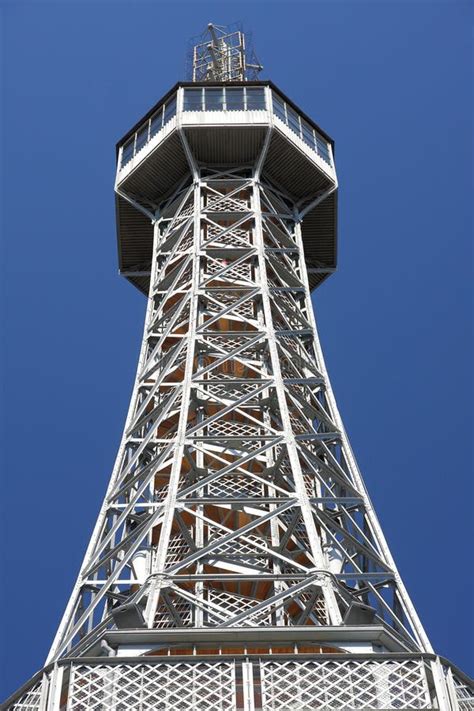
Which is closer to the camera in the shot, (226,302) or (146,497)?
(146,497)

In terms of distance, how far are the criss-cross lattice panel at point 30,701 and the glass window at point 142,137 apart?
22723 millimetres

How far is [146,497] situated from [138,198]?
13.0 metres

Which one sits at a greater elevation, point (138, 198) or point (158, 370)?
point (138, 198)

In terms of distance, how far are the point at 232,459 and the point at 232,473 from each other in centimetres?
37

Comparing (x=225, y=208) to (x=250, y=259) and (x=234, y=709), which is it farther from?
(x=234, y=709)

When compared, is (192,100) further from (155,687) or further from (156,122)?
(155,687)

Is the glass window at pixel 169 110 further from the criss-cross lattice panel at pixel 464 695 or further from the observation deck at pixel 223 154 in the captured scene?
the criss-cross lattice panel at pixel 464 695

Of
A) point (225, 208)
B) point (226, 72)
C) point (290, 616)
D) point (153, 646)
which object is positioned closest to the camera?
point (153, 646)

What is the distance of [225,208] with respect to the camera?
33.0m

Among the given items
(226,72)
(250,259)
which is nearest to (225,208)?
(250,259)

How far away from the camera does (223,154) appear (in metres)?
34.6

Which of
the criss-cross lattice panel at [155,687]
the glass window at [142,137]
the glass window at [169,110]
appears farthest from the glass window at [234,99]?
the criss-cross lattice panel at [155,687]

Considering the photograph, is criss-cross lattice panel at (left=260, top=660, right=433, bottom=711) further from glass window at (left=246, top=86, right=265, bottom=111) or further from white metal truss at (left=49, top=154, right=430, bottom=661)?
glass window at (left=246, top=86, right=265, bottom=111)

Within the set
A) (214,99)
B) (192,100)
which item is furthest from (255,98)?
(192,100)
